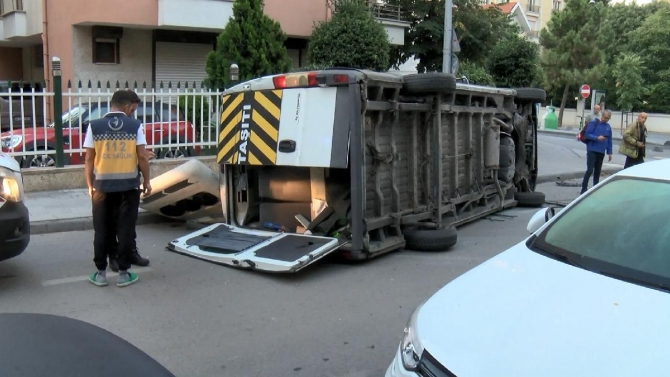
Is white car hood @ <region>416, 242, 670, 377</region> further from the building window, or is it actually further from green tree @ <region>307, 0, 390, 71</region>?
the building window

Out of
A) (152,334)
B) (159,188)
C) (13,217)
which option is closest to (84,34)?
(159,188)

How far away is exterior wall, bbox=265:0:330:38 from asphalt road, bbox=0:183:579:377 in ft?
42.1

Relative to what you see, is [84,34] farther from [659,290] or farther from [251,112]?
[659,290]

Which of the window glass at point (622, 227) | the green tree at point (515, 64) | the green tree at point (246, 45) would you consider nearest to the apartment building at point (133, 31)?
the green tree at point (246, 45)

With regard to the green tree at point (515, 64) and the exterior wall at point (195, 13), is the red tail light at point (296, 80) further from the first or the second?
the green tree at point (515, 64)

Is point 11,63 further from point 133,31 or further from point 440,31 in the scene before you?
point 440,31

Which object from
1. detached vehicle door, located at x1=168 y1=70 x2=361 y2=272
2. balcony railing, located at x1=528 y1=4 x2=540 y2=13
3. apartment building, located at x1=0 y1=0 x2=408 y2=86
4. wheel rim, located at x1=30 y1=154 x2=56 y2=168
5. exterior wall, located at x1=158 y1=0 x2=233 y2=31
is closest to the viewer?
detached vehicle door, located at x1=168 y1=70 x2=361 y2=272

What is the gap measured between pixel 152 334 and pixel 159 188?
10.4ft

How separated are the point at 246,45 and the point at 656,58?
41288 mm

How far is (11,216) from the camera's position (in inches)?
207

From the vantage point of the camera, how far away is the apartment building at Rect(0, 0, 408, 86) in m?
16.6

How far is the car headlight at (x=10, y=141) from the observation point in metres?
9.33

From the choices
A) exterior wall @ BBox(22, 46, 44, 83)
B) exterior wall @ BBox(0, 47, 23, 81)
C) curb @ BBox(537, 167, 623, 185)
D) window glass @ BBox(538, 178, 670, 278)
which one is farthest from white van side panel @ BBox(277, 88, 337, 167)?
exterior wall @ BBox(0, 47, 23, 81)

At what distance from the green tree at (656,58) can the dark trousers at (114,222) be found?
152 feet
